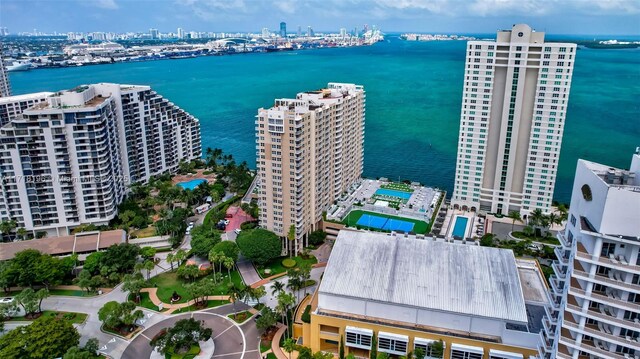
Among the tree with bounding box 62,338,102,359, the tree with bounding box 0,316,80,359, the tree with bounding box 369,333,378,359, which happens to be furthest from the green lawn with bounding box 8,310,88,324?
the tree with bounding box 369,333,378,359

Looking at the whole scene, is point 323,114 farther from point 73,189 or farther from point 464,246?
point 73,189

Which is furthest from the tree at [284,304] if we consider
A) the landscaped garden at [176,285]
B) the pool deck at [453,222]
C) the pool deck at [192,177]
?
the pool deck at [192,177]

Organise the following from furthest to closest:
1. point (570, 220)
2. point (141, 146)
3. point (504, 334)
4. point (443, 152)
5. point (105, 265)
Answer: point (443, 152)
point (141, 146)
point (105, 265)
point (504, 334)
point (570, 220)

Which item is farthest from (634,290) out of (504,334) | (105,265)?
(105,265)

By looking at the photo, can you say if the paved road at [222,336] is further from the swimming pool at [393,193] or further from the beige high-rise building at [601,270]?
the swimming pool at [393,193]

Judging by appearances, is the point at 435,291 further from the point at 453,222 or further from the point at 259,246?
the point at 453,222
